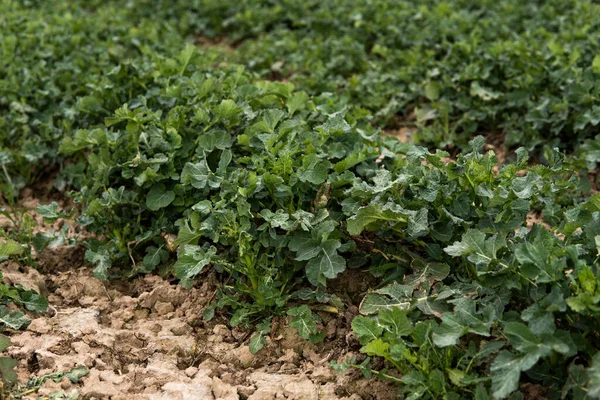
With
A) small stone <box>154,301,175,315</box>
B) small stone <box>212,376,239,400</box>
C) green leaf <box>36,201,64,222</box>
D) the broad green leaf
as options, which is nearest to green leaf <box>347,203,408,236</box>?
the broad green leaf

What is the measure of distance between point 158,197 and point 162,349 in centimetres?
84

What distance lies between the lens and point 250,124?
12.4ft

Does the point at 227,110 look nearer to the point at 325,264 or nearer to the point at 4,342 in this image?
the point at 325,264

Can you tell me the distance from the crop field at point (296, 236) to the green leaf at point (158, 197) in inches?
0.6

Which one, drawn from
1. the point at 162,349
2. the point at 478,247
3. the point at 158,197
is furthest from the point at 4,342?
the point at 478,247

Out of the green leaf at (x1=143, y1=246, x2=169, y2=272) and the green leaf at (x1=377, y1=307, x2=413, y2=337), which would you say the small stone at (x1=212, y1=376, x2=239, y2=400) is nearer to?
the green leaf at (x1=377, y1=307, x2=413, y2=337)

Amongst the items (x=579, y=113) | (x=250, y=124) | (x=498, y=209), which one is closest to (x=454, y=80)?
(x=579, y=113)

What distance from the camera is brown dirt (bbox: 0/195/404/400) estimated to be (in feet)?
9.09

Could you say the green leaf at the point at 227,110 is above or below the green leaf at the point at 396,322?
above

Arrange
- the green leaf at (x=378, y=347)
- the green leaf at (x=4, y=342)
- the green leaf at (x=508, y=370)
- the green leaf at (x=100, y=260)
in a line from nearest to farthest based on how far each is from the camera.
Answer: the green leaf at (x=508, y=370) < the green leaf at (x=378, y=347) < the green leaf at (x=4, y=342) < the green leaf at (x=100, y=260)

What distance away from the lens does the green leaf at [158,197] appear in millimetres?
3506

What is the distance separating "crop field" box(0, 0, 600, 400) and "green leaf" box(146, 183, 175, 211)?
0.02 meters

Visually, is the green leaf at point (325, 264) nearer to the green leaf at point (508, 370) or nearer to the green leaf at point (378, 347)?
the green leaf at point (378, 347)

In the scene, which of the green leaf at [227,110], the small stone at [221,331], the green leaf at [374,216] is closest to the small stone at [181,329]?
the small stone at [221,331]
